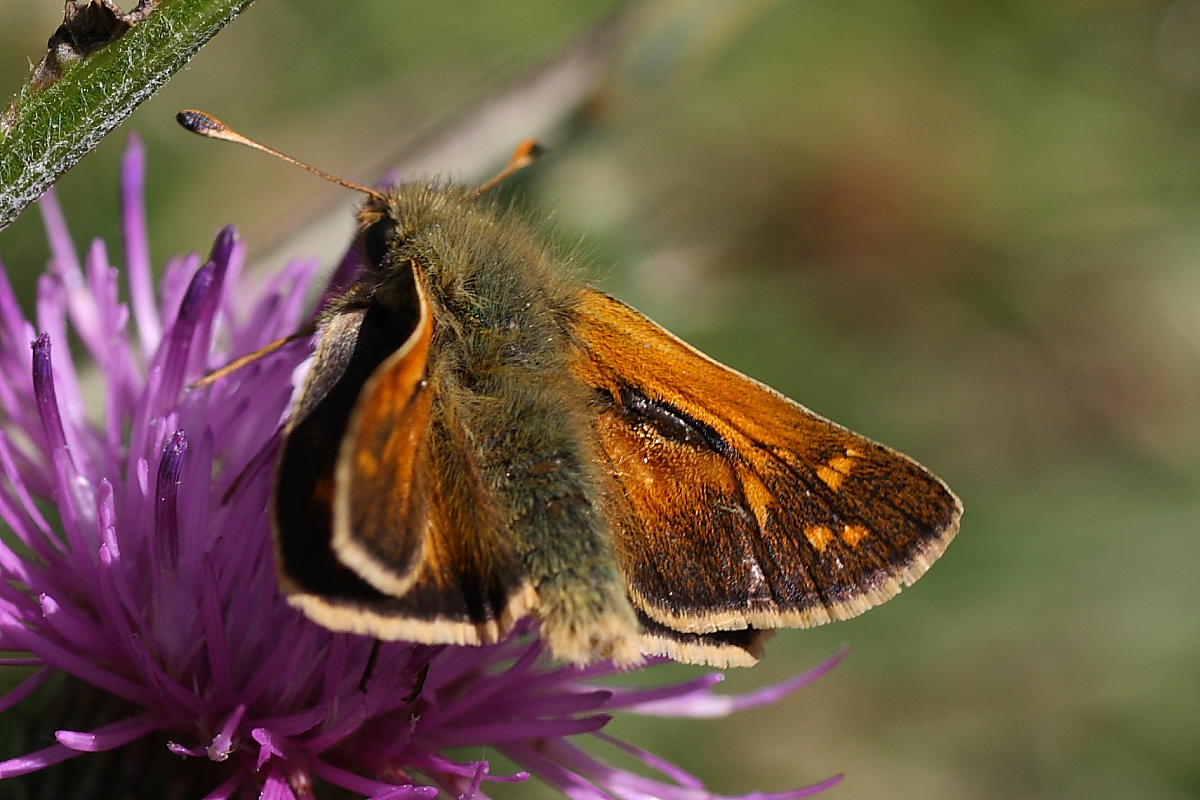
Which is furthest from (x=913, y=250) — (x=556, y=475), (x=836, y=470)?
(x=556, y=475)

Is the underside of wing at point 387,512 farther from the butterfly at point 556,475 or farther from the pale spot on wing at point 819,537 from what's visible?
the pale spot on wing at point 819,537

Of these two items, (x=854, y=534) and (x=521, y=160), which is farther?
(x=521, y=160)

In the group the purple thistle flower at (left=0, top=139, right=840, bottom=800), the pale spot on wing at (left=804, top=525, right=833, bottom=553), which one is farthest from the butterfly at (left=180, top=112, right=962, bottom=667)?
the purple thistle flower at (left=0, top=139, right=840, bottom=800)

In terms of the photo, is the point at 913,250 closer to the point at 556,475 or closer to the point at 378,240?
the point at 378,240

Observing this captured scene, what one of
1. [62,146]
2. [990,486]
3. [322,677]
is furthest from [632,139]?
[62,146]

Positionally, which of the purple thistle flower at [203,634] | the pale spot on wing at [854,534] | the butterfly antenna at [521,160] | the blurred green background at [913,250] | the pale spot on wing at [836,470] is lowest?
the purple thistle flower at [203,634]

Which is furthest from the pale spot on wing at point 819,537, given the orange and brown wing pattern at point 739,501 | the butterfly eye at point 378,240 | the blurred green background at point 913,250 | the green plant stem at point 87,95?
the blurred green background at point 913,250

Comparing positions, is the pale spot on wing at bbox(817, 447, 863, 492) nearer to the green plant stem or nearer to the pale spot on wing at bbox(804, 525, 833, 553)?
the pale spot on wing at bbox(804, 525, 833, 553)
